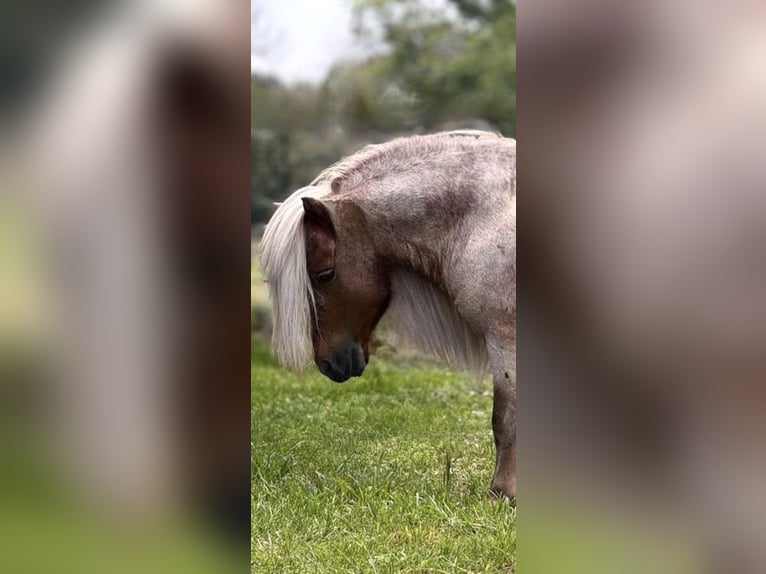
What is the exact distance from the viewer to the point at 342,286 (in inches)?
121

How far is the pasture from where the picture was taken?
Answer: 2297mm

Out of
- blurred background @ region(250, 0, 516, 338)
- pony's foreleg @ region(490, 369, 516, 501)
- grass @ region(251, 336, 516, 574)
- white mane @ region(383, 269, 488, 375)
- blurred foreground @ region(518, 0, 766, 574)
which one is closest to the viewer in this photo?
blurred foreground @ region(518, 0, 766, 574)

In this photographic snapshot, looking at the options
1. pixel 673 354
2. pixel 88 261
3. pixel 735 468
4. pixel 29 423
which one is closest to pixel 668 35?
pixel 673 354

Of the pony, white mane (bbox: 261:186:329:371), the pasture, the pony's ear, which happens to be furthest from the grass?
the pony's ear

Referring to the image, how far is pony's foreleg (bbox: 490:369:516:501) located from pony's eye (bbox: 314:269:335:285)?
2.43 feet

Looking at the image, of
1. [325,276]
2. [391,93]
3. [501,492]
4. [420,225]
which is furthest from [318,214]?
[391,93]

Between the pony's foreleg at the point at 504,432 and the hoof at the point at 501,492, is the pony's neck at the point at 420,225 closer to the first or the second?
the pony's foreleg at the point at 504,432

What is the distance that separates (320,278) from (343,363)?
0.39 m

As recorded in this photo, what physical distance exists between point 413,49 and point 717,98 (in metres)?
7.74

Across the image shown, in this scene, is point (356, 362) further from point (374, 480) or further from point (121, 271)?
point (121, 271)

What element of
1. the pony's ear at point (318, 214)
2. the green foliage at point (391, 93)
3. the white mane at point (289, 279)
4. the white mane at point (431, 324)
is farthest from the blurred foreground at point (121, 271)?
the green foliage at point (391, 93)

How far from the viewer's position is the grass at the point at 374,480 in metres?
2.30

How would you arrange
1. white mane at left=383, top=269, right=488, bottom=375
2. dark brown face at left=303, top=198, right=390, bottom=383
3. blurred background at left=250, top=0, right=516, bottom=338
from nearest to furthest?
dark brown face at left=303, top=198, right=390, bottom=383 → white mane at left=383, top=269, right=488, bottom=375 → blurred background at left=250, top=0, right=516, bottom=338

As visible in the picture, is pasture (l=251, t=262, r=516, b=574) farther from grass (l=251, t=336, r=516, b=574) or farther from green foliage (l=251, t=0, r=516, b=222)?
green foliage (l=251, t=0, r=516, b=222)
